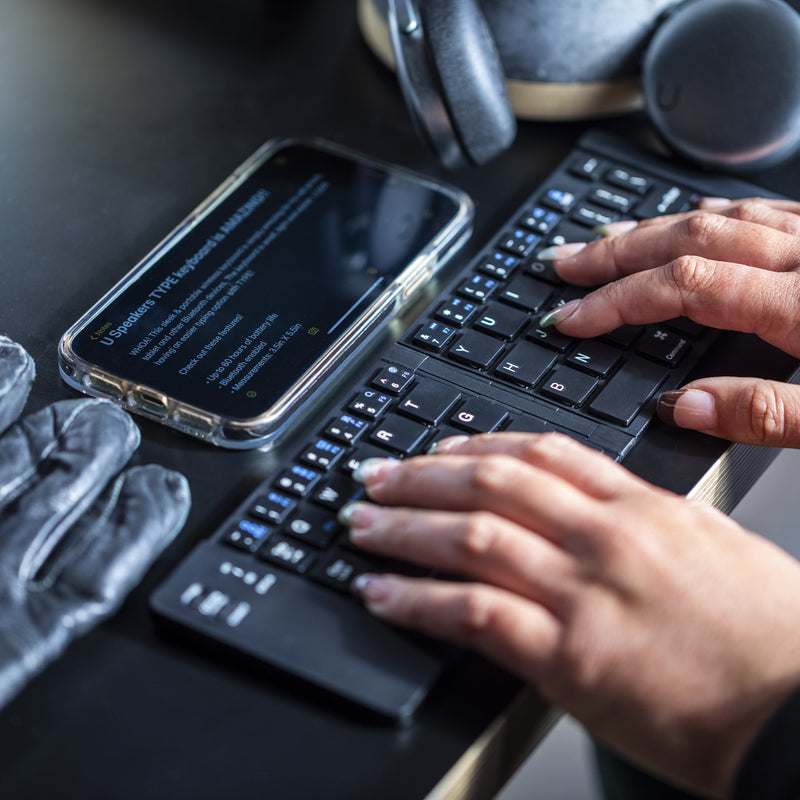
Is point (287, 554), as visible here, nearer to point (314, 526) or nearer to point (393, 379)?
point (314, 526)

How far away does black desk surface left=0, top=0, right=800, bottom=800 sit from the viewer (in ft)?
1.58

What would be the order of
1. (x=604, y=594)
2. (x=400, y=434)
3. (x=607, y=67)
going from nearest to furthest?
(x=604, y=594)
(x=400, y=434)
(x=607, y=67)

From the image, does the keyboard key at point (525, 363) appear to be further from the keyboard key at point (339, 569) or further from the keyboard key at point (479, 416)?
the keyboard key at point (339, 569)

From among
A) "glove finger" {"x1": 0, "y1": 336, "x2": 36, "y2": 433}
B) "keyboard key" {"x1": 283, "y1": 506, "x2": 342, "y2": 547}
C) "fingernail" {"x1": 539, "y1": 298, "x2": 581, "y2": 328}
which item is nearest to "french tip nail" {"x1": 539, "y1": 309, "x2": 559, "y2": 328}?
"fingernail" {"x1": 539, "y1": 298, "x2": 581, "y2": 328}

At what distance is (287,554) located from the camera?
0.54m

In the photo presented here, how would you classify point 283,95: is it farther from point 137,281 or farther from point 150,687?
point 150,687

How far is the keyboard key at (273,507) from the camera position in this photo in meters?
0.56

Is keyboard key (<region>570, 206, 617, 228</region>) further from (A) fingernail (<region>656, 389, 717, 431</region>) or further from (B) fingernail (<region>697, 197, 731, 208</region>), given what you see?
(A) fingernail (<region>656, 389, 717, 431</region>)

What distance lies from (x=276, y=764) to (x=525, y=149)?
21.3 inches

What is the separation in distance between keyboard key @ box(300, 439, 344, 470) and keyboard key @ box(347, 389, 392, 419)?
3 cm

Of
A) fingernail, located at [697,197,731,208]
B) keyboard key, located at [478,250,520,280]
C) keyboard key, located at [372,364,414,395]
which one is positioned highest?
keyboard key, located at [372,364,414,395]

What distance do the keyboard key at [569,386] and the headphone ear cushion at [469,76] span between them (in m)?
0.21

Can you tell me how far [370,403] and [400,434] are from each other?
3 centimetres

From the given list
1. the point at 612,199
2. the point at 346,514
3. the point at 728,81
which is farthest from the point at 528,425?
the point at 728,81
